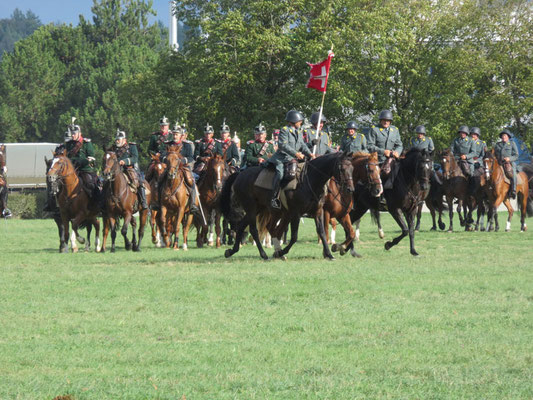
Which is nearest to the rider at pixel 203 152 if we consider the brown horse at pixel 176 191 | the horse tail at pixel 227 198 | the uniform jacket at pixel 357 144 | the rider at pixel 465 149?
the brown horse at pixel 176 191

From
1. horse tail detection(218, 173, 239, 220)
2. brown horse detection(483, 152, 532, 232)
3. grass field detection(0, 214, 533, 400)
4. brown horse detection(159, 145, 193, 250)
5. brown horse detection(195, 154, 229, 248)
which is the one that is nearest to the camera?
grass field detection(0, 214, 533, 400)

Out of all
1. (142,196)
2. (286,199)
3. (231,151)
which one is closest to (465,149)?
(231,151)

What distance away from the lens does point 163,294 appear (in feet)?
44.0

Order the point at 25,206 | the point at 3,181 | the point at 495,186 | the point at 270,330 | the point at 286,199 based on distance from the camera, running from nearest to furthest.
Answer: the point at 270,330
the point at 286,199
the point at 495,186
the point at 3,181
the point at 25,206

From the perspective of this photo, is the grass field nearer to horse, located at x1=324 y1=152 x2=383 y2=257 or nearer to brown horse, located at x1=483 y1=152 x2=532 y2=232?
horse, located at x1=324 y1=152 x2=383 y2=257

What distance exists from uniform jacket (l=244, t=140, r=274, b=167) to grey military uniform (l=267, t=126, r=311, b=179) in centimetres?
471

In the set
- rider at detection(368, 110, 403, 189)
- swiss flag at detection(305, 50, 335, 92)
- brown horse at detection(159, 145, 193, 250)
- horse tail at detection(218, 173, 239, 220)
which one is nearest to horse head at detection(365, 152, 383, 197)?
rider at detection(368, 110, 403, 189)

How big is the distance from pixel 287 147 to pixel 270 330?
8078 millimetres

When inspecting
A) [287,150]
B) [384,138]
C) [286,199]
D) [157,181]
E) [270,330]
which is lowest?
[270,330]

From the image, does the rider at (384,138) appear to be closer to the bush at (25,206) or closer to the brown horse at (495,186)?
the brown horse at (495,186)

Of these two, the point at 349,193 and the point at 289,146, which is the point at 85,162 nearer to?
the point at 289,146

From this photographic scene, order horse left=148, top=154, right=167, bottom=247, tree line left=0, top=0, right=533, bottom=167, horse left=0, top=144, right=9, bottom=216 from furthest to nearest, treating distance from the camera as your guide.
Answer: tree line left=0, top=0, right=533, bottom=167 < horse left=0, top=144, right=9, bottom=216 < horse left=148, top=154, right=167, bottom=247

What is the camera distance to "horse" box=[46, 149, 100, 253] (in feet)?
71.4

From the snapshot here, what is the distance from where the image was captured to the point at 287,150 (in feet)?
59.5
